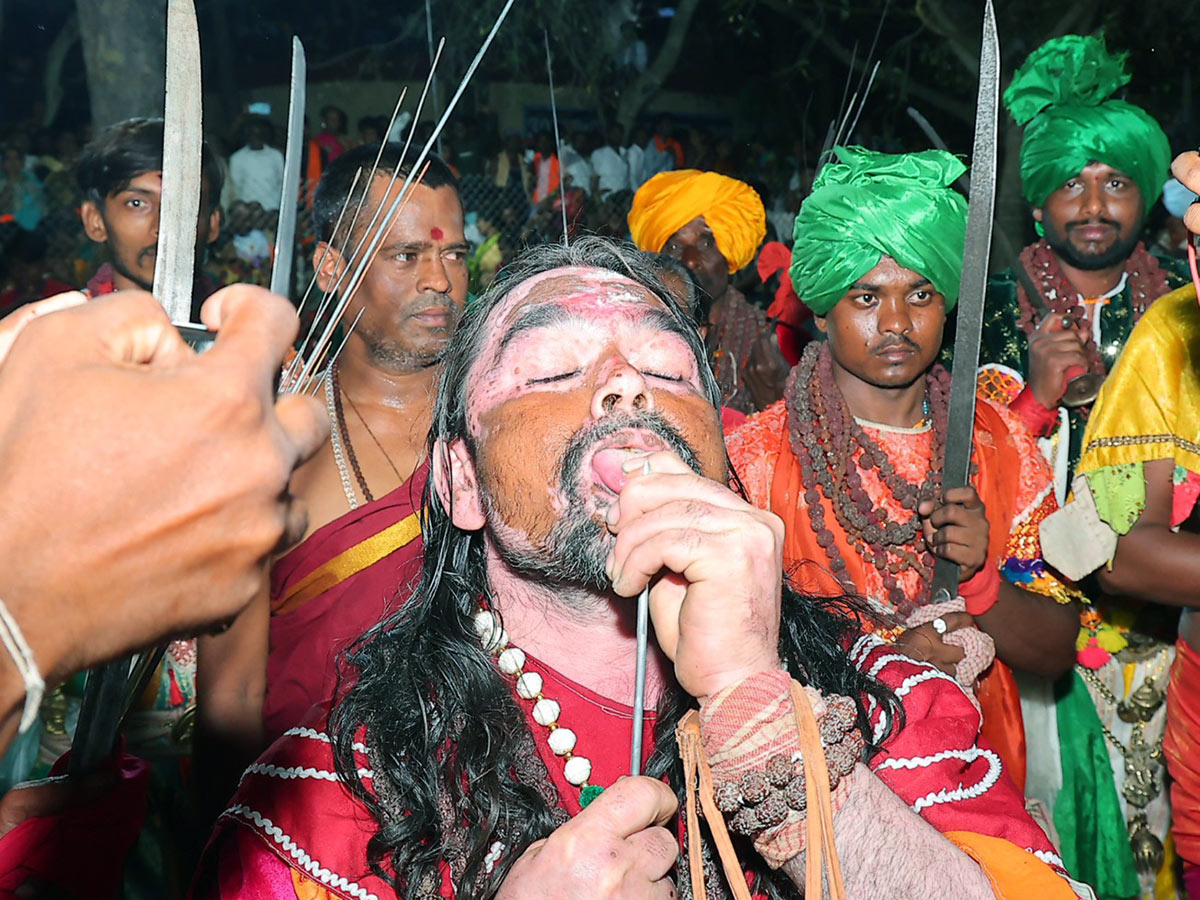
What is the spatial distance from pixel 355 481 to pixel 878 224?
68.5 inches

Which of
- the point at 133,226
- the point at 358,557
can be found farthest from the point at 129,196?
the point at 358,557

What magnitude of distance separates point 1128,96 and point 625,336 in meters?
12.3

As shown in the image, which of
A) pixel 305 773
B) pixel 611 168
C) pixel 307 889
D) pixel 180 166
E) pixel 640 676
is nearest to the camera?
pixel 180 166

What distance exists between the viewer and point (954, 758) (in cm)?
191

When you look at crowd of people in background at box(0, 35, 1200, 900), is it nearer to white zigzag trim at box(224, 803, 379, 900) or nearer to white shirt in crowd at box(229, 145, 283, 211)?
white zigzag trim at box(224, 803, 379, 900)

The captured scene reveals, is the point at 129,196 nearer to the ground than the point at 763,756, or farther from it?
farther from it

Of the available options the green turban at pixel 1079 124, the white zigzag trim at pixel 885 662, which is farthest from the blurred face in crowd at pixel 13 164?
the white zigzag trim at pixel 885 662

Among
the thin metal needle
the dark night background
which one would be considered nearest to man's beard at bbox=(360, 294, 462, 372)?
the thin metal needle

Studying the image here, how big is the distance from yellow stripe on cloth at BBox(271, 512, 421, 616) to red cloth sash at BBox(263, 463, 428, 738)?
0.03 ft

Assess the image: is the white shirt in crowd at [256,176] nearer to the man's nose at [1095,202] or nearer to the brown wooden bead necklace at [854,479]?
the man's nose at [1095,202]

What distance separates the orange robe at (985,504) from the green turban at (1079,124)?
1501mm

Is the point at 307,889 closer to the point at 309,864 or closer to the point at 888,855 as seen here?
the point at 309,864

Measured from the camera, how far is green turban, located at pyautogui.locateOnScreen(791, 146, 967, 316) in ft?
11.4

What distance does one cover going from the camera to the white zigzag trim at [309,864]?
1708 millimetres
